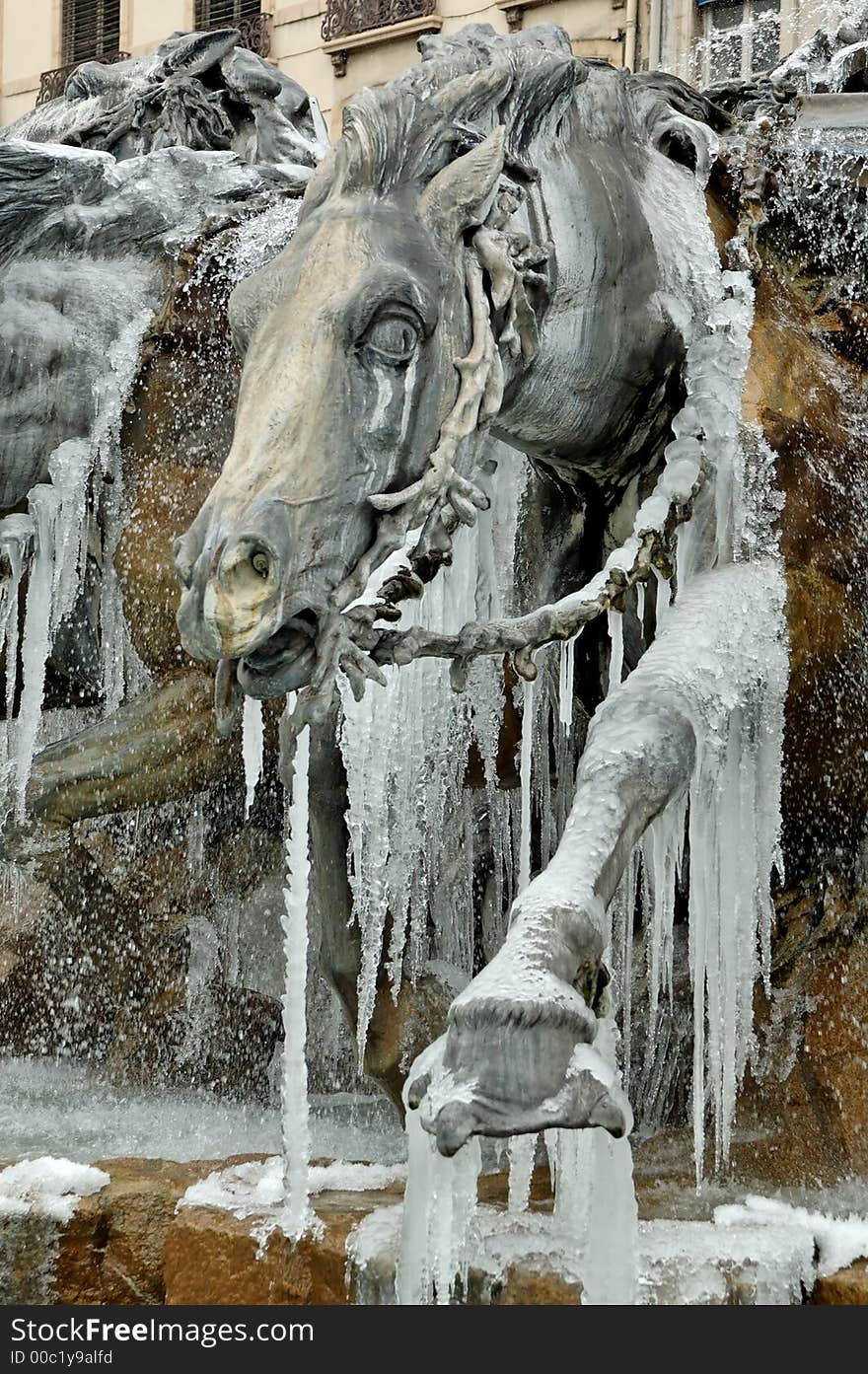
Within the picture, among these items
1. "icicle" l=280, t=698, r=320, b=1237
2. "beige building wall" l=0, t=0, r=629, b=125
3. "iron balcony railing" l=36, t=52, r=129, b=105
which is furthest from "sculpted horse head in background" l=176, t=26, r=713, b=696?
"iron balcony railing" l=36, t=52, r=129, b=105

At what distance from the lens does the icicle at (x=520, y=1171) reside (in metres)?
3.45

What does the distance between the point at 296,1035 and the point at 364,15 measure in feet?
54.6

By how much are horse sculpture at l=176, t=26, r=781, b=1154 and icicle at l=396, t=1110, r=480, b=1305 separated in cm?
23

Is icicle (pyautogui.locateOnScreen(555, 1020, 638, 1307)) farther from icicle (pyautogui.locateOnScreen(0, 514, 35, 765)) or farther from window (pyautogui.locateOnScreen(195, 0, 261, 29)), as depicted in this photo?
window (pyautogui.locateOnScreen(195, 0, 261, 29))

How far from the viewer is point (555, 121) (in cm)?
337

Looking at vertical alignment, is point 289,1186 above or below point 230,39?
below

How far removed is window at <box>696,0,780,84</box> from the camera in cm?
1400

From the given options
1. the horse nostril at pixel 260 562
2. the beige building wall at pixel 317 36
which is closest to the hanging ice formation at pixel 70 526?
the horse nostril at pixel 260 562

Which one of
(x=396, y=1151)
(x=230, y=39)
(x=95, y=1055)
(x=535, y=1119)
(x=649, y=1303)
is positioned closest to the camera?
(x=535, y=1119)

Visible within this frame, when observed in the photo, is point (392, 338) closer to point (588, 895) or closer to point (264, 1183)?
point (588, 895)

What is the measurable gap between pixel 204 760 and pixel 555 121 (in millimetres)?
2232

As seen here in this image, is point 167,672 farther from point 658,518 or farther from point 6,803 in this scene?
point 658,518

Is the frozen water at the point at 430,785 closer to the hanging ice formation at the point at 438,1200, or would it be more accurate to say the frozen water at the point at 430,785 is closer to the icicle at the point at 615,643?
the icicle at the point at 615,643

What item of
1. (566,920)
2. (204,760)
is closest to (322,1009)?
(204,760)
